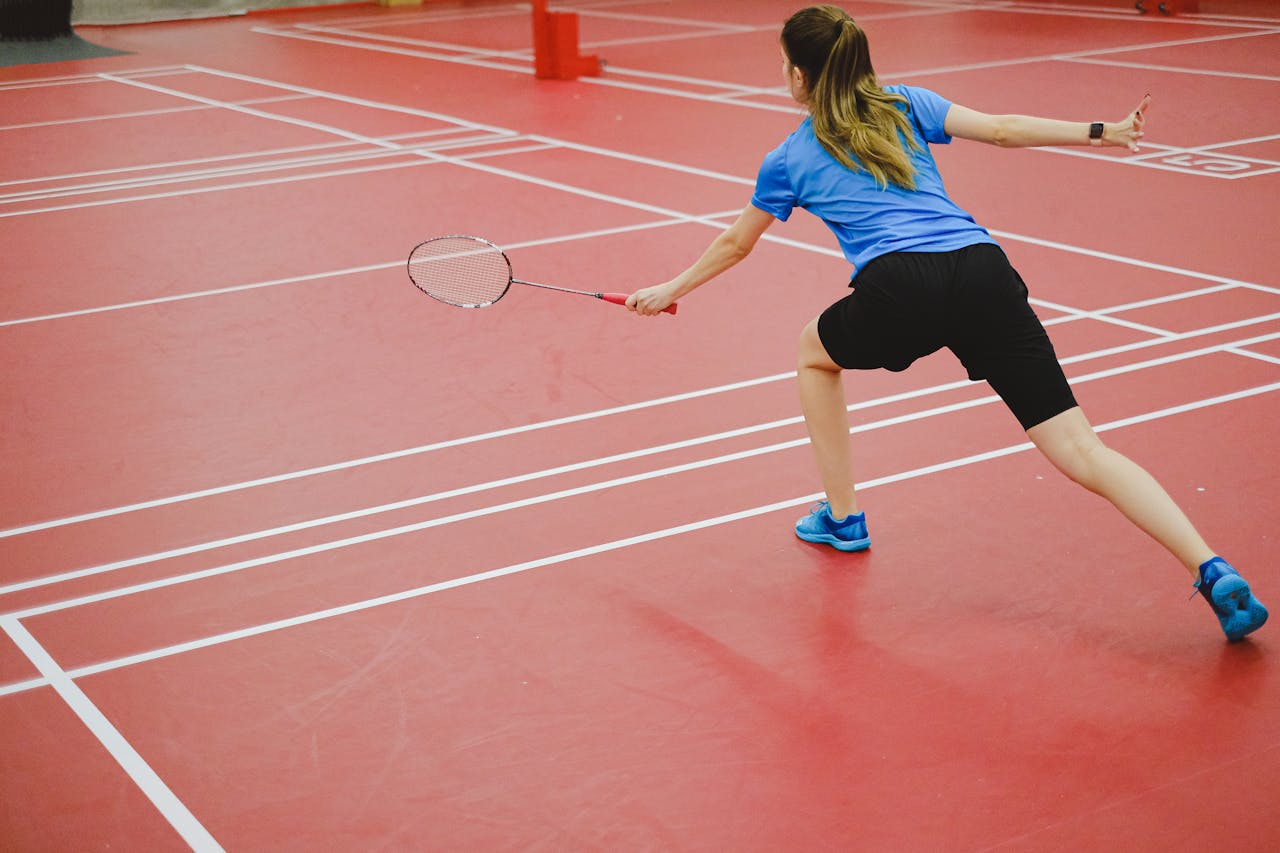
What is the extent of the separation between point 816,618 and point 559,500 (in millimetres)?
1162

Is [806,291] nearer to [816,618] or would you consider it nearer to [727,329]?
[727,329]

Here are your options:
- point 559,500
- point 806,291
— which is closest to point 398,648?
point 559,500

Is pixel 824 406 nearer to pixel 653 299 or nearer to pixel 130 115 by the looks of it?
pixel 653 299

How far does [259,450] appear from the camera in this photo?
5.48 m

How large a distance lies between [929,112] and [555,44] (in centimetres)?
1077

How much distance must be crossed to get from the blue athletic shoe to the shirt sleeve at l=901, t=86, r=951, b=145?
4.25 feet

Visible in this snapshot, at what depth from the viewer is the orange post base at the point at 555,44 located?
1421 cm

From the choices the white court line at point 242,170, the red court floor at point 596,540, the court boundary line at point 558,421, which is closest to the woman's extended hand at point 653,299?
the red court floor at point 596,540

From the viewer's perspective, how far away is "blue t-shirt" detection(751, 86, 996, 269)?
154 inches

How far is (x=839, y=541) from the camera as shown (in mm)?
4500

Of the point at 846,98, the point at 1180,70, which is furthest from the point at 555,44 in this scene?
the point at 846,98

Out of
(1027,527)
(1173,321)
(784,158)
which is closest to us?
(784,158)

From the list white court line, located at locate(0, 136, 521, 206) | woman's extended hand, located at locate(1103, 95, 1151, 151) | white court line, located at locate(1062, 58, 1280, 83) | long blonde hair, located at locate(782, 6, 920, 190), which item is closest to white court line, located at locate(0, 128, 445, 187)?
white court line, located at locate(0, 136, 521, 206)

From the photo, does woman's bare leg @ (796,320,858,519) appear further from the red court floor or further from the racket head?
the racket head
